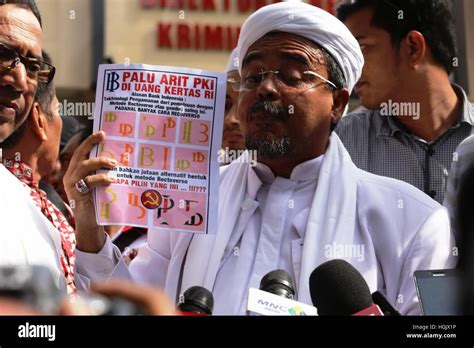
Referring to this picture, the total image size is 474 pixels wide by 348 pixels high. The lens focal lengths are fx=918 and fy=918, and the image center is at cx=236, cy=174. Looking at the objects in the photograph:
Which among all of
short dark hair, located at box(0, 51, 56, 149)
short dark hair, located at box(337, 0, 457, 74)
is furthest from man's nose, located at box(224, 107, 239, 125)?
short dark hair, located at box(0, 51, 56, 149)

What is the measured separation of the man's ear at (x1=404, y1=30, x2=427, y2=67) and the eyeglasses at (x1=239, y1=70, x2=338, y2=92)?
1.43 feet

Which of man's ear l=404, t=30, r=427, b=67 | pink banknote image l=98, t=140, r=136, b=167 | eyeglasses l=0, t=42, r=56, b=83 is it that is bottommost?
pink banknote image l=98, t=140, r=136, b=167

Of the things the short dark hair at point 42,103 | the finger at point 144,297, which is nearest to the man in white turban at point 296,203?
the short dark hair at point 42,103

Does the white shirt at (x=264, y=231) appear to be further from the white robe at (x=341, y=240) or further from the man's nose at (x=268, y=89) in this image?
the man's nose at (x=268, y=89)

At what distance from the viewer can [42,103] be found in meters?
3.66

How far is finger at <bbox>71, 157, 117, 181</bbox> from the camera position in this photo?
322cm

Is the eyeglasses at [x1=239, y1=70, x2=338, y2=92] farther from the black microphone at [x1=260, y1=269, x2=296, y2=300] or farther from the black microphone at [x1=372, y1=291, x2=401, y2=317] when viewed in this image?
the black microphone at [x1=372, y1=291, x2=401, y2=317]

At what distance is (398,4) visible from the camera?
12.3ft

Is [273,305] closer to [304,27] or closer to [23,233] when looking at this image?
[23,233]

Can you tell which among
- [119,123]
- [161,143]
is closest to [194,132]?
[161,143]

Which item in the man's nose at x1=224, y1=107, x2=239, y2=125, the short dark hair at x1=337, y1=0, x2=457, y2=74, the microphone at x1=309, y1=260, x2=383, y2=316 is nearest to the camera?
the microphone at x1=309, y1=260, x2=383, y2=316

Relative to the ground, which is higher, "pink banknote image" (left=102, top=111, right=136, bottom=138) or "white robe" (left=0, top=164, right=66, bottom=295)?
"pink banknote image" (left=102, top=111, right=136, bottom=138)

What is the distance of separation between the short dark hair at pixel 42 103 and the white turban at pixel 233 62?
716 millimetres
